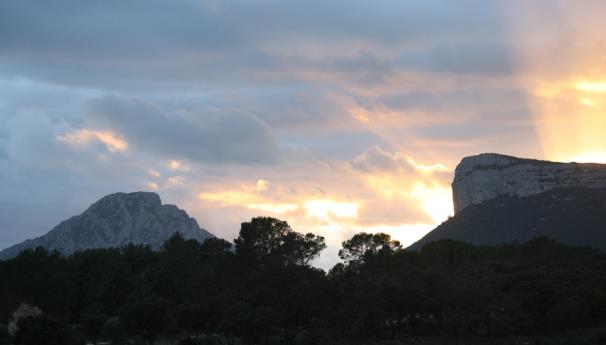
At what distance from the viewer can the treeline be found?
292 feet

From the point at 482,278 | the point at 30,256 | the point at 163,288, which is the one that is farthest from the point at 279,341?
the point at 30,256

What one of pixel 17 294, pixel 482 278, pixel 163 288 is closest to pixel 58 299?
pixel 17 294

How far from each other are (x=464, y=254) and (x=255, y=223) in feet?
135

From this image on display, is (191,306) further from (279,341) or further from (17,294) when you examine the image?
(17,294)

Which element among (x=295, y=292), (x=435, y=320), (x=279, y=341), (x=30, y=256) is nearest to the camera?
(x=279, y=341)

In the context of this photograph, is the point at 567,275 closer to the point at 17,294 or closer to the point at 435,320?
the point at 435,320

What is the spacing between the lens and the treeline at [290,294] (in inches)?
3501

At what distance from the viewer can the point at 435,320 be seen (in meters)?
109

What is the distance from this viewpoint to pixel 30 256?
128625 millimetres

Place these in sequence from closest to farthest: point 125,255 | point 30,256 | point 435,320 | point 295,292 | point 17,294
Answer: point 295,292 → point 435,320 → point 17,294 → point 30,256 → point 125,255

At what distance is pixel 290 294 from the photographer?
99812 millimetres

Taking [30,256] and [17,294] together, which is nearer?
[17,294]

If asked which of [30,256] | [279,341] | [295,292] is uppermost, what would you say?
[30,256]

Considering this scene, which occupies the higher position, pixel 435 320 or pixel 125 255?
pixel 125 255
